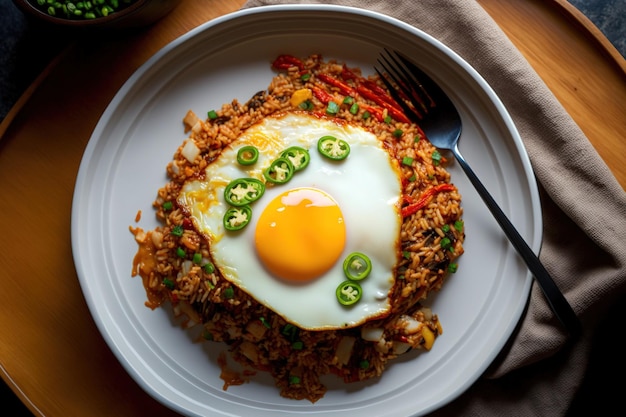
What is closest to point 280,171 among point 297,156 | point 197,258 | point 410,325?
point 297,156

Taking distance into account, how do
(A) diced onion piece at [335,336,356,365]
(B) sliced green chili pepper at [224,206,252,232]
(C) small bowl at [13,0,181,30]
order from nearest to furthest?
(C) small bowl at [13,0,181,30], (B) sliced green chili pepper at [224,206,252,232], (A) diced onion piece at [335,336,356,365]

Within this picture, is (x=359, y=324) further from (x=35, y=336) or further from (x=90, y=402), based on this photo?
(x=35, y=336)

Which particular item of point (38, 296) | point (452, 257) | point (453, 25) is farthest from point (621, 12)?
point (38, 296)

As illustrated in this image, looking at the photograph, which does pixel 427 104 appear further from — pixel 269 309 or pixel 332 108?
pixel 269 309


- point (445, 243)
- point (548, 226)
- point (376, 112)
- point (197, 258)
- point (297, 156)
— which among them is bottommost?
point (197, 258)

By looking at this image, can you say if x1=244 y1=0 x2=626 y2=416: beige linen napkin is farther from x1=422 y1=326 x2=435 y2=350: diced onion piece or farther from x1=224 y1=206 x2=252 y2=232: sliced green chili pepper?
x1=224 y1=206 x2=252 y2=232: sliced green chili pepper

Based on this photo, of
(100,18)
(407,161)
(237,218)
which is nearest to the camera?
(100,18)

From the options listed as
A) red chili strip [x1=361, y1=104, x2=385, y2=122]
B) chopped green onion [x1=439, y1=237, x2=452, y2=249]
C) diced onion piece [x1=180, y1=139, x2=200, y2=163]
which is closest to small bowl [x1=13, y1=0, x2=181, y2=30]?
diced onion piece [x1=180, y1=139, x2=200, y2=163]
